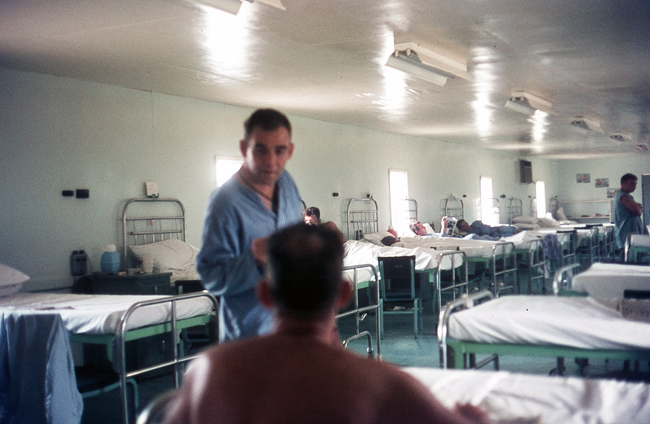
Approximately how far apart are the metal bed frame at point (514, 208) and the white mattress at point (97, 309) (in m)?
12.4

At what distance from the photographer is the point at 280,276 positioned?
1.04m

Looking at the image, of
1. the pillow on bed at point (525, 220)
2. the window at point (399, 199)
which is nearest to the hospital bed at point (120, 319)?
the window at point (399, 199)

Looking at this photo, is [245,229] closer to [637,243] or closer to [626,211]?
[637,243]

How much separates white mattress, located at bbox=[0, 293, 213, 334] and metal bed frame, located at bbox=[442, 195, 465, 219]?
8.91 metres

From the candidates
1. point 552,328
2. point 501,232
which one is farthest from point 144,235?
point 501,232

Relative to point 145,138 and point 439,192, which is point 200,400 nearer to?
point 145,138

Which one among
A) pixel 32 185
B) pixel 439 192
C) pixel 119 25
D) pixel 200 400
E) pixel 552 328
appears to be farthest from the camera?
pixel 439 192

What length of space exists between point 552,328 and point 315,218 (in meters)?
4.30

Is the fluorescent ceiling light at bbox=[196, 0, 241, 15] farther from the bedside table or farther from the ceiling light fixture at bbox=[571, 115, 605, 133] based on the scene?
the ceiling light fixture at bbox=[571, 115, 605, 133]

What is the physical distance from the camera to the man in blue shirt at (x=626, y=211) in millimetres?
6961

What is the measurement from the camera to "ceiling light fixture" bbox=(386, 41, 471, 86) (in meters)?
4.73

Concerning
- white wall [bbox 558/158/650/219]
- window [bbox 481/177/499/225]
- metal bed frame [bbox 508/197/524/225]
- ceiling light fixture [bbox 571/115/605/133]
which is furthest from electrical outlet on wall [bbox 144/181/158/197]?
Answer: white wall [bbox 558/158/650/219]

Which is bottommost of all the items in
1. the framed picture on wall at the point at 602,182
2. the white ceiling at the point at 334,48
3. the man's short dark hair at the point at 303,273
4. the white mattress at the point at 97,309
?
the white mattress at the point at 97,309

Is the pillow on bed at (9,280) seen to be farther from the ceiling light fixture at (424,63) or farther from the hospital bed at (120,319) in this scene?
the ceiling light fixture at (424,63)
